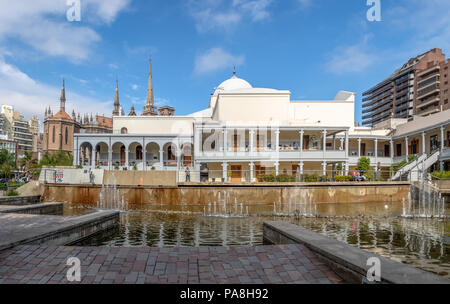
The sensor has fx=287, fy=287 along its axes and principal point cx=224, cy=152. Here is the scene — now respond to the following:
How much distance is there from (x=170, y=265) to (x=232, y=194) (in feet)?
54.4

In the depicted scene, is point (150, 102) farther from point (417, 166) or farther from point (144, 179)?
point (417, 166)

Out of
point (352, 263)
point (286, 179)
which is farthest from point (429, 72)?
point (352, 263)

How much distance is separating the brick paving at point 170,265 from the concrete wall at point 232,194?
15472 mm

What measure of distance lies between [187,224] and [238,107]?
2478 centimetres

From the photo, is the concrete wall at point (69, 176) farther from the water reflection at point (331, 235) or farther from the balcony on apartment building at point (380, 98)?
the balcony on apartment building at point (380, 98)

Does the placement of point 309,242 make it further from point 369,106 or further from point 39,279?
point 369,106

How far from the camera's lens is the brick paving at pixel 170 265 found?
4.51 metres

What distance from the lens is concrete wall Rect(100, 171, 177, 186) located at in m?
21.4

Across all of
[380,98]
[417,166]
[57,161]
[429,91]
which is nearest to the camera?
[417,166]

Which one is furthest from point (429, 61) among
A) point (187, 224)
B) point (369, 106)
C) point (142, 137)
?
point (187, 224)

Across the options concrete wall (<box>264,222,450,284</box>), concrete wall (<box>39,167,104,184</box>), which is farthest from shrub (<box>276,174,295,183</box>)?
concrete wall (<box>264,222,450,284</box>)

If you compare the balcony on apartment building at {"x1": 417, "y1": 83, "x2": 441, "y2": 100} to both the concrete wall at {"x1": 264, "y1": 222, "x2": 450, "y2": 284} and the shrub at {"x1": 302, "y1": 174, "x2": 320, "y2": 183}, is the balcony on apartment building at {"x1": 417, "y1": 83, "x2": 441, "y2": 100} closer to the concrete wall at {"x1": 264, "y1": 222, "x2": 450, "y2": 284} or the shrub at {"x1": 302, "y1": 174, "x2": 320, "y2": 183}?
the shrub at {"x1": 302, "y1": 174, "x2": 320, "y2": 183}

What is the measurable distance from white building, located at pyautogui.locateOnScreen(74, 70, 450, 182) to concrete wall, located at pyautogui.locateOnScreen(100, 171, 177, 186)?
4467 millimetres

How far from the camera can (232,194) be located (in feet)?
70.3
